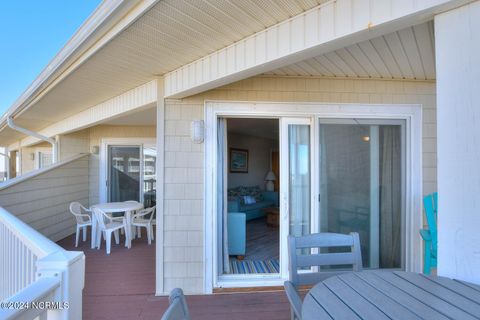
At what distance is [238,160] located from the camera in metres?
7.24

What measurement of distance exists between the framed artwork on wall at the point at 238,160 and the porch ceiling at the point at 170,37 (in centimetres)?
412

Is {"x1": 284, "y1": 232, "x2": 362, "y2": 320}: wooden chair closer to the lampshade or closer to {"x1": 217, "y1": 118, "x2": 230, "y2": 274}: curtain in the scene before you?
{"x1": 217, "y1": 118, "x2": 230, "y2": 274}: curtain

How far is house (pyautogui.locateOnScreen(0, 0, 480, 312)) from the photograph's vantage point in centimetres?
124

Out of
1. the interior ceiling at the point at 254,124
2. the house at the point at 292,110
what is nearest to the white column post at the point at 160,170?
the house at the point at 292,110

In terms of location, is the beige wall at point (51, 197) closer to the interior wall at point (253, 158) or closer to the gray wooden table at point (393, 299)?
the interior wall at point (253, 158)

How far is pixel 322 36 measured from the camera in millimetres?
1563

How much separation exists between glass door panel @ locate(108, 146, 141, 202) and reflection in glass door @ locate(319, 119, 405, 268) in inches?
180

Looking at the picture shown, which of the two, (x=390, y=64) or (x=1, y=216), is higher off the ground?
(x=390, y=64)

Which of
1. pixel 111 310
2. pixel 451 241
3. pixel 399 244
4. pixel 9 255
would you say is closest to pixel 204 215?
pixel 111 310

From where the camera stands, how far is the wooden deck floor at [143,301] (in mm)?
2391

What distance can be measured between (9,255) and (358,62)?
11.3ft

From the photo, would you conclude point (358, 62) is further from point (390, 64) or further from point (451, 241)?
point (451, 241)

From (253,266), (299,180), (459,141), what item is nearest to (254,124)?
(299,180)

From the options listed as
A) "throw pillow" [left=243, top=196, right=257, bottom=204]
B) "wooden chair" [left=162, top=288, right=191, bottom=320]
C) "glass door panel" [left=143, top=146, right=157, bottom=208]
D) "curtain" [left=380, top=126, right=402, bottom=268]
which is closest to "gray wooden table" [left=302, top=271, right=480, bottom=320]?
"wooden chair" [left=162, top=288, right=191, bottom=320]
